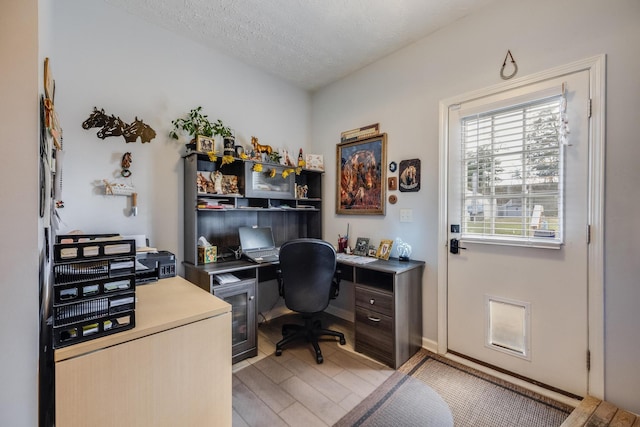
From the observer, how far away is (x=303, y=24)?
229 cm

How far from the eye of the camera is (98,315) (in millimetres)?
960

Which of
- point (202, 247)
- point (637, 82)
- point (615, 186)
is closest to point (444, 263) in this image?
point (615, 186)

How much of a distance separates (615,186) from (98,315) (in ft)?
8.95

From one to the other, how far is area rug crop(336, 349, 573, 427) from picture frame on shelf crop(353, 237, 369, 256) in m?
1.13

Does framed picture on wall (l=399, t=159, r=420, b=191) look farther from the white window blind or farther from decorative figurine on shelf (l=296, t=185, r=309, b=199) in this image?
decorative figurine on shelf (l=296, t=185, r=309, b=199)

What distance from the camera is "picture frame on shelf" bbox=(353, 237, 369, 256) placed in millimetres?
2851

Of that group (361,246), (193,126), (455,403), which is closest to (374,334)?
(455,403)

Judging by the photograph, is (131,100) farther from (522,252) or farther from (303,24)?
(522,252)

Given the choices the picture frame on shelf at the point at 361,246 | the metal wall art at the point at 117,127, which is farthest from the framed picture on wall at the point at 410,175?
the metal wall art at the point at 117,127

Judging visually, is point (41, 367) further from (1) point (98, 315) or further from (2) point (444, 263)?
(2) point (444, 263)

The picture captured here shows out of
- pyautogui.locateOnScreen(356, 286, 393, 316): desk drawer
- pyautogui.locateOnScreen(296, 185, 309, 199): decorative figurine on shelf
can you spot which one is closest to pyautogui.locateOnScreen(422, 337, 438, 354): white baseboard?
pyautogui.locateOnScreen(356, 286, 393, 316): desk drawer

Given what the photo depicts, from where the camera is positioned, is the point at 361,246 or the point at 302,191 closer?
the point at 361,246
